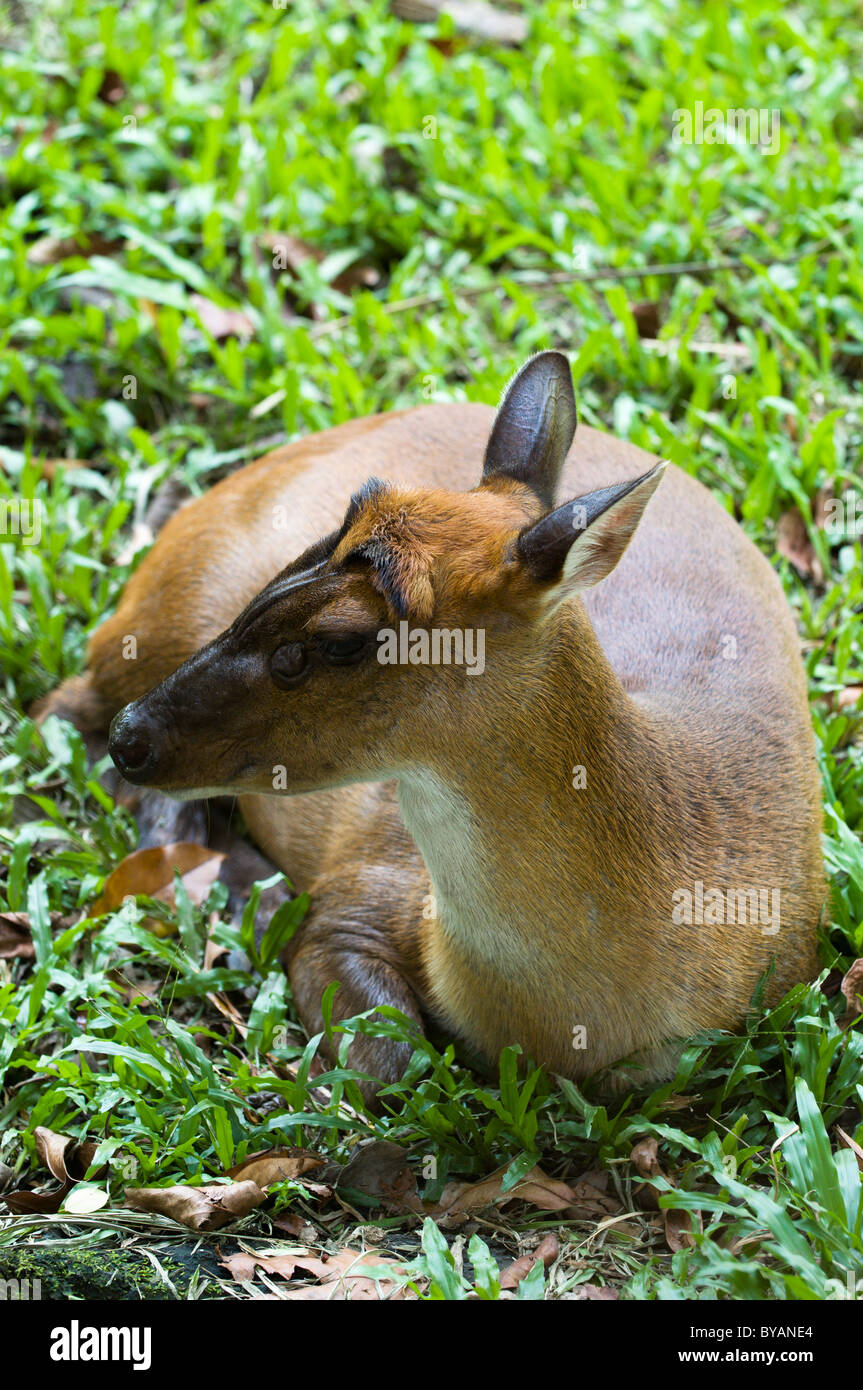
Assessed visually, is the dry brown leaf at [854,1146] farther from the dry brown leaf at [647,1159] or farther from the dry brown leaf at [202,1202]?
the dry brown leaf at [202,1202]

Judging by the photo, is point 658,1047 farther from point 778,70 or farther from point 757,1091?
point 778,70

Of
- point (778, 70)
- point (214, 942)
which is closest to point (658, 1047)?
point (214, 942)

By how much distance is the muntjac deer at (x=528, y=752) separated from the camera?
323 centimetres

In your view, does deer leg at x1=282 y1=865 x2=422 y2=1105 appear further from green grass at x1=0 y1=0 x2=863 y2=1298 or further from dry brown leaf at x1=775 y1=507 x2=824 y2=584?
dry brown leaf at x1=775 y1=507 x2=824 y2=584

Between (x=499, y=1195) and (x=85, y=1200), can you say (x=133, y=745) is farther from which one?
(x=499, y=1195)

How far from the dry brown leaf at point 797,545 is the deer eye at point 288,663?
247 cm

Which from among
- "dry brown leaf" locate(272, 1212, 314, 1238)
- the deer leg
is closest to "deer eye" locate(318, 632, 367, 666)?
the deer leg

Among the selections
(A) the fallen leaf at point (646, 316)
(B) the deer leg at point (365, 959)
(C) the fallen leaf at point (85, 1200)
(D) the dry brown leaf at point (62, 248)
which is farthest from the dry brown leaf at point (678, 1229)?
(D) the dry brown leaf at point (62, 248)

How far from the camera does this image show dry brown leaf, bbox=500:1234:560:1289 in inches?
130

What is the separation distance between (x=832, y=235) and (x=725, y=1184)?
422cm

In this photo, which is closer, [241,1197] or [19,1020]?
[241,1197]

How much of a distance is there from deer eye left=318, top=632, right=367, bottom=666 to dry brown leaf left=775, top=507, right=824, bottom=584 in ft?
8.02

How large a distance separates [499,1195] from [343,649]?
4.35ft

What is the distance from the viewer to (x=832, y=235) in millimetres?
6133
